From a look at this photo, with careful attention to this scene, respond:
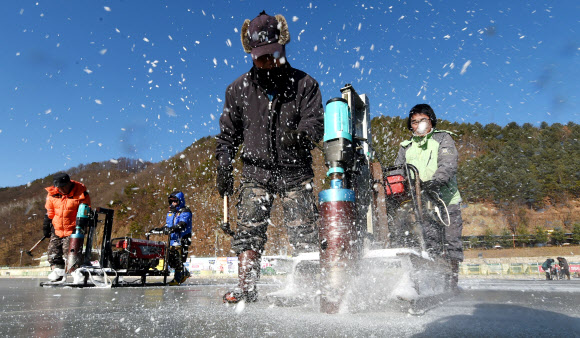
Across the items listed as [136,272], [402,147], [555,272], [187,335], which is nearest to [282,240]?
[555,272]

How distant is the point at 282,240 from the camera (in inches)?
1599

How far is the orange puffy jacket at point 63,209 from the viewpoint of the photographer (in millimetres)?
6570

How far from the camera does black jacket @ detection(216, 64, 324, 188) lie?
300 cm

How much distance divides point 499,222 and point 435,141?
74904 millimetres

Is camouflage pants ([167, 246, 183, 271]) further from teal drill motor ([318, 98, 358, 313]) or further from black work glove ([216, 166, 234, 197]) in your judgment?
teal drill motor ([318, 98, 358, 313])

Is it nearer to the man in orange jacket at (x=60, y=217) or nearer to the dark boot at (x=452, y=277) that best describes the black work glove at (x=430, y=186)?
the dark boot at (x=452, y=277)

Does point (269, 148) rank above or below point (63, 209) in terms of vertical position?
above

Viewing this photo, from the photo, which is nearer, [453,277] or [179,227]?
[453,277]

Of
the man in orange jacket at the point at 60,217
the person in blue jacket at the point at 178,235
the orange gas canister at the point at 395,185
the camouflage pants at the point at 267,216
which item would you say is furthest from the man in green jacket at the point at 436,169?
the man in orange jacket at the point at 60,217

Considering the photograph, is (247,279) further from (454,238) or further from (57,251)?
(57,251)

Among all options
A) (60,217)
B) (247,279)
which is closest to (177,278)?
(60,217)

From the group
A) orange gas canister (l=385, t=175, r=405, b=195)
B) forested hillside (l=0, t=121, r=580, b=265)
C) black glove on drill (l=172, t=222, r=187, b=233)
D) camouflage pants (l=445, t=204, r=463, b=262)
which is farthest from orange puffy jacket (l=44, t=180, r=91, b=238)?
forested hillside (l=0, t=121, r=580, b=265)

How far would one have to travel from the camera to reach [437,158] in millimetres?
3695

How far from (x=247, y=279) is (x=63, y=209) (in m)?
5.44
